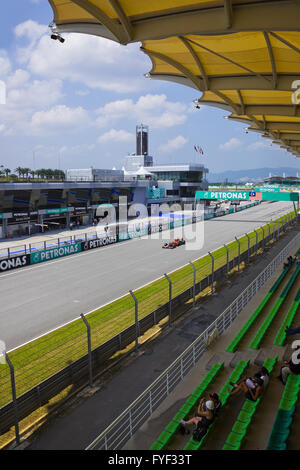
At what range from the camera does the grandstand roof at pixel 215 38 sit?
5422 millimetres

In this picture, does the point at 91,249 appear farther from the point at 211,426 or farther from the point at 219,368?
the point at 211,426

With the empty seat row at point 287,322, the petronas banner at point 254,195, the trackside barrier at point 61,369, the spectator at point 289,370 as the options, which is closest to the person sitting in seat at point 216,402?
the spectator at point 289,370

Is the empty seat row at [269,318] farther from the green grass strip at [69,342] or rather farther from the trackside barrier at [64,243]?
the trackside barrier at [64,243]

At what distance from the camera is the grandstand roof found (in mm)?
5422

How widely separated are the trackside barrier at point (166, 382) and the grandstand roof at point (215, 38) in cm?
720

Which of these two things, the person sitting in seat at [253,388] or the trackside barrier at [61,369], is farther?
the trackside barrier at [61,369]

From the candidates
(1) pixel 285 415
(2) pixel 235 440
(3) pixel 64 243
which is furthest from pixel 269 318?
(3) pixel 64 243

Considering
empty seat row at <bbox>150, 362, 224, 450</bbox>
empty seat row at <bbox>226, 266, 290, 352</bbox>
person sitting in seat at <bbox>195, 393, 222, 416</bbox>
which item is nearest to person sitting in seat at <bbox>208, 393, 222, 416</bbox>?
person sitting in seat at <bbox>195, 393, 222, 416</bbox>

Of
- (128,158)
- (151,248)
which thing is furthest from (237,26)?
(128,158)

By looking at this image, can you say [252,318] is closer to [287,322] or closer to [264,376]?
[287,322]

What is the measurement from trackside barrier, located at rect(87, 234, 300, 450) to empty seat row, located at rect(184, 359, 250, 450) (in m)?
1.26

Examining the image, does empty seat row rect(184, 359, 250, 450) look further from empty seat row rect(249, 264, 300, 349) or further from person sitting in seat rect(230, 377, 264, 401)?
empty seat row rect(249, 264, 300, 349)

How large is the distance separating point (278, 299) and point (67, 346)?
9.19 m

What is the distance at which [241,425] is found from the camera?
256 inches
